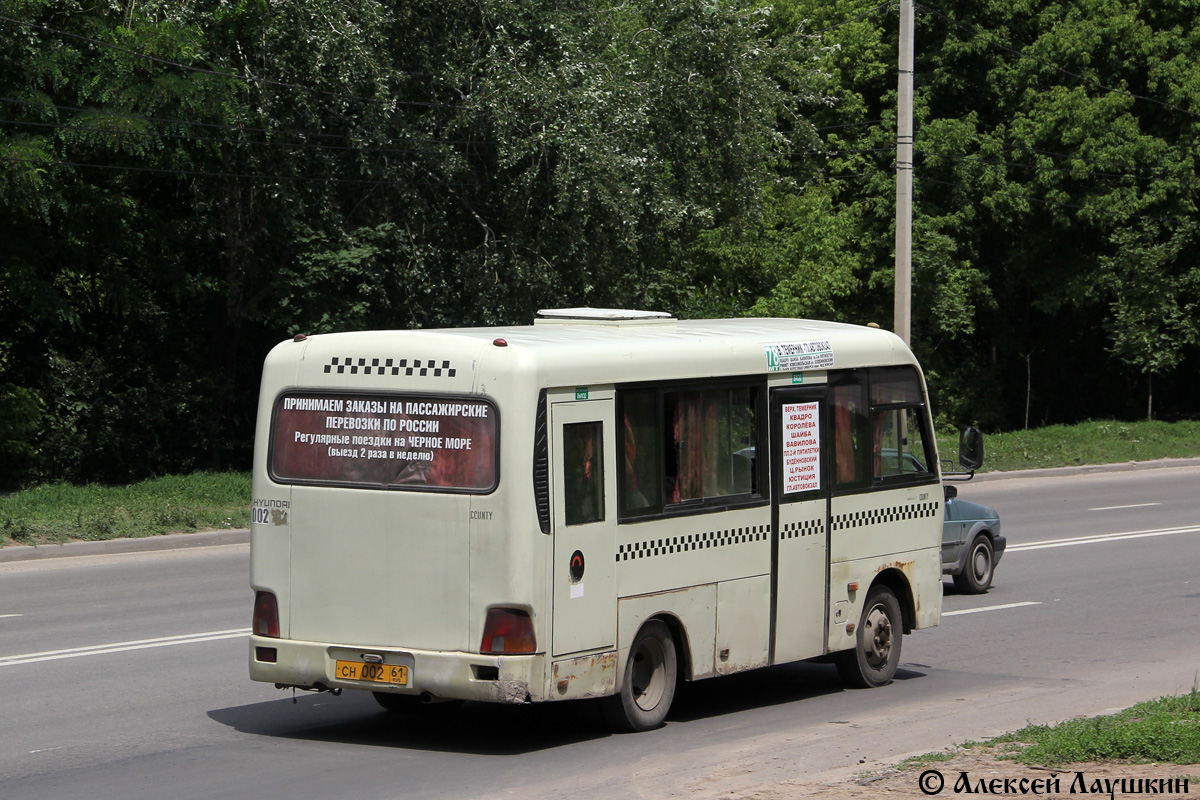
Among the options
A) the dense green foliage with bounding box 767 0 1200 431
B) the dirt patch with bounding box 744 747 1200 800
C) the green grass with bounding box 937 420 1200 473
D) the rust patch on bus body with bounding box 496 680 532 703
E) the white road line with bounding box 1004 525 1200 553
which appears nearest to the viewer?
the dirt patch with bounding box 744 747 1200 800

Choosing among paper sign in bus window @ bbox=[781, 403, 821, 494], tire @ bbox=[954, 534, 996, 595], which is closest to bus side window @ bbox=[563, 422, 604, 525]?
paper sign in bus window @ bbox=[781, 403, 821, 494]

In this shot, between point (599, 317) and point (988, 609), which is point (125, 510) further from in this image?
point (599, 317)

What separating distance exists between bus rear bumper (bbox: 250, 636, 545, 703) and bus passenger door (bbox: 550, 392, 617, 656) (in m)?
0.30

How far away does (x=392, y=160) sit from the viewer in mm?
27312

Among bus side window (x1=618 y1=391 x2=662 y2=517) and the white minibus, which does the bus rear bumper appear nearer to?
the white minibus

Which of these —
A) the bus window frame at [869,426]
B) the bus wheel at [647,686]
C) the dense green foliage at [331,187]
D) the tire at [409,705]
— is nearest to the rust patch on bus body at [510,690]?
the bus wheel at [647,686]

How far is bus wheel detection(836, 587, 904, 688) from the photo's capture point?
10.9m

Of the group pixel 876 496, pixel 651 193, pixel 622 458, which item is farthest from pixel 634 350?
pixel 651 193

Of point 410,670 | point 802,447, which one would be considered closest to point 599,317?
point 802,447

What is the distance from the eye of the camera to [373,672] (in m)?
8.70

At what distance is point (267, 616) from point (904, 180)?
1759cm

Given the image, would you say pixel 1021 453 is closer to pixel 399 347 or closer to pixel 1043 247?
pixel 1043 247

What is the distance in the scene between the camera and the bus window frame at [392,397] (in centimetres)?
849

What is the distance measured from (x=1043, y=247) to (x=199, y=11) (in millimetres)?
27717
